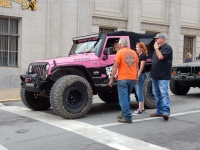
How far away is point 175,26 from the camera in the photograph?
21.1 meters

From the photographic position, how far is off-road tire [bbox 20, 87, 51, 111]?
791 centimetres

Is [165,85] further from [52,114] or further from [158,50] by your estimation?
[52,114]

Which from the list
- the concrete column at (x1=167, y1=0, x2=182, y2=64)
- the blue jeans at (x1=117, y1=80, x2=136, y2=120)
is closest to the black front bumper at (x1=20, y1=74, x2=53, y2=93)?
the blue jeans at (x1=117, y1=80, x2=136, y2=120)

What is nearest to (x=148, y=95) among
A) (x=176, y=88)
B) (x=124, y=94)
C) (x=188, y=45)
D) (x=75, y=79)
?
(x=124, y=94)

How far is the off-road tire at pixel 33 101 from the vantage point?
26.0 feet

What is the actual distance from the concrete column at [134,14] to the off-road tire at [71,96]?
12.4 metres

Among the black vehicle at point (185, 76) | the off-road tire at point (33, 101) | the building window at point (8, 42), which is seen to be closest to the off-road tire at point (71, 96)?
the off-road tire at point (33, 101)

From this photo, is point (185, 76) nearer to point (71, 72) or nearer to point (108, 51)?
point (108, 51)

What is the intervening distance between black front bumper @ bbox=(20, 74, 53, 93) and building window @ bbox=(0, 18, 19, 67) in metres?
7.96

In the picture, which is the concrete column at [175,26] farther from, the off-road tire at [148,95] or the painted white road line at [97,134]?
the painted white road line at [97,134]

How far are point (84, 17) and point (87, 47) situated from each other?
29.3 feet

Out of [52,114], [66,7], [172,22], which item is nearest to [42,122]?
[52,114]

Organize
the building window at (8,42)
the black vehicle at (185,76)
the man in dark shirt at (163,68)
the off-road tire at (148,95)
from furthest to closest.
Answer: the building window at (8,42) < the black vehicle at (185,76) < the off-road tire at (148,95) < the man in dark shirt at (163,68)

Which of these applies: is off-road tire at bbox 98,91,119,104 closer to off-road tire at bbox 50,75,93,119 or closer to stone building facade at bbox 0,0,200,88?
off-road tire at bbox 50,75,93,119
